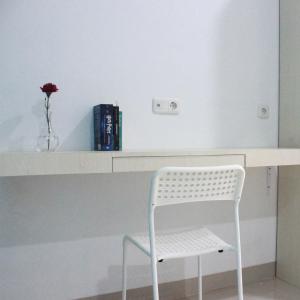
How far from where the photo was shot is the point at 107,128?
1562mm

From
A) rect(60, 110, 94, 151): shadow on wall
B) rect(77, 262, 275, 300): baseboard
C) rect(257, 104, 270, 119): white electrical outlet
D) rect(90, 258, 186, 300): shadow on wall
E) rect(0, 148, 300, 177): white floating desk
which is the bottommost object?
rect(77, 262, 275, 300): baseboard

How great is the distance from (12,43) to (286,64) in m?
1.62

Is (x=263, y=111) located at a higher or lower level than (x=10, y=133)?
higher

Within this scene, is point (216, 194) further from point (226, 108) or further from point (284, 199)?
point (284, 199)

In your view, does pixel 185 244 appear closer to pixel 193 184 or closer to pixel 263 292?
pixel 193 184

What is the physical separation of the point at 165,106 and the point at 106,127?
1.39 feet

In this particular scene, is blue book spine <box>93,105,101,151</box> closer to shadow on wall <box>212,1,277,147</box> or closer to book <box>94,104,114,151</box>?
→ book <box>94,104,114,151</box>

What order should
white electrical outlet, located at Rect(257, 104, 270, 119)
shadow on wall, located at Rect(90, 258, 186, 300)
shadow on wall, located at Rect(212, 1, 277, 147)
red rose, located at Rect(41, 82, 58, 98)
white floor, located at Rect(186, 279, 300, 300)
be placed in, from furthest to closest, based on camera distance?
white electrical outlet, located at Rect(257, 104, 270, 119)
shadow on wall, located at Rect(212, 1, 277, 147)
white floor, located at Rect(186, 279, 300, 300)
shadow on wall, located at Rect(90, 258, 186, 300)
red rose, located at Rect(41, 82, 58, 98)

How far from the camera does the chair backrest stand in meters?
1.18

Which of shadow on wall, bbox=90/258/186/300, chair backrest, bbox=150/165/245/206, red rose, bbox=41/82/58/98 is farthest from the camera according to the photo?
shadow on wall, bbox=90/258/186/300

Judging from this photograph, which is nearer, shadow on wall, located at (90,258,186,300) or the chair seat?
the chair seat

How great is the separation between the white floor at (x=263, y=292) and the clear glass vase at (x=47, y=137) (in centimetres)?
118

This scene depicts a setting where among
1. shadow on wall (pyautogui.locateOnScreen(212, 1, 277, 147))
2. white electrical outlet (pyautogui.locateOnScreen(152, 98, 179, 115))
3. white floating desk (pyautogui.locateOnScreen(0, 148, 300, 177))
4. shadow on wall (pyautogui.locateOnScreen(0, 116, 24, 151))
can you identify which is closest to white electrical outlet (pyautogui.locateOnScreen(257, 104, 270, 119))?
shadow on wall (pyautogui.locateOnScreen(212, 1, 277, 147))

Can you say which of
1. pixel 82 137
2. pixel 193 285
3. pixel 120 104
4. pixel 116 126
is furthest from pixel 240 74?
pixel 193 285
